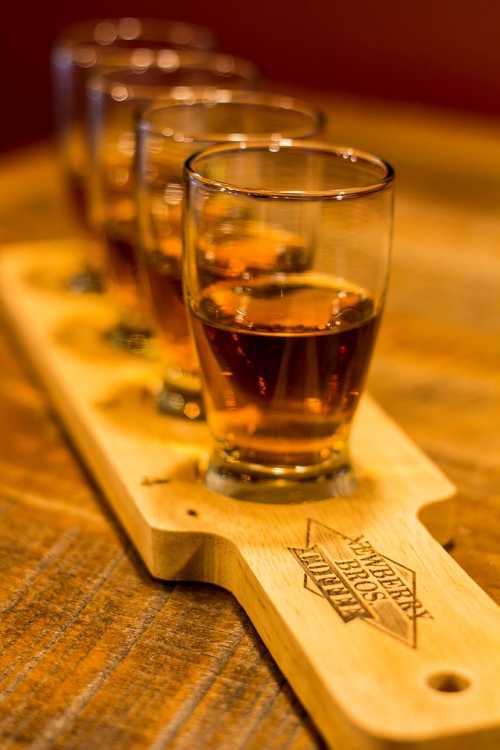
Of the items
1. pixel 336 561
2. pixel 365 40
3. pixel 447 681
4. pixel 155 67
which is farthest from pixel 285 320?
pixel 365 40

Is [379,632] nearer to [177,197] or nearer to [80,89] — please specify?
[177,197]

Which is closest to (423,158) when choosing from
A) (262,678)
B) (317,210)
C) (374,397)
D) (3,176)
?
(3,176)

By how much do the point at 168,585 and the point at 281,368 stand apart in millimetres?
149

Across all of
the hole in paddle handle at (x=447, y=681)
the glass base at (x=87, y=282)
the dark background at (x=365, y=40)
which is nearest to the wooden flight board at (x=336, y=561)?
the hole in paddle handle at (x=447, y=681)

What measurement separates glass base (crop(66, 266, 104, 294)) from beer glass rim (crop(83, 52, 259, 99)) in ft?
0.61

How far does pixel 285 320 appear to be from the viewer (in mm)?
737

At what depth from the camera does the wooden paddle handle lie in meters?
0.54

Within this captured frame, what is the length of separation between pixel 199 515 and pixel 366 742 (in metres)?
0.23

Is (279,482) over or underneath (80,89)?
underneath

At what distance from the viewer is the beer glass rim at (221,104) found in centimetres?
82

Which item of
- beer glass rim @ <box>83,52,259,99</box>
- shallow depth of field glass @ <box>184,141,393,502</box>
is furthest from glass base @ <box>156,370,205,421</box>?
beer glass rim @ <box>83,52,259,99</box>

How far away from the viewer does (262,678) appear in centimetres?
63

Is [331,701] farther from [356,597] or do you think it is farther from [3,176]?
[3,176]

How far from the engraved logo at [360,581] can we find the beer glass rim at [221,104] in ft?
0.92
